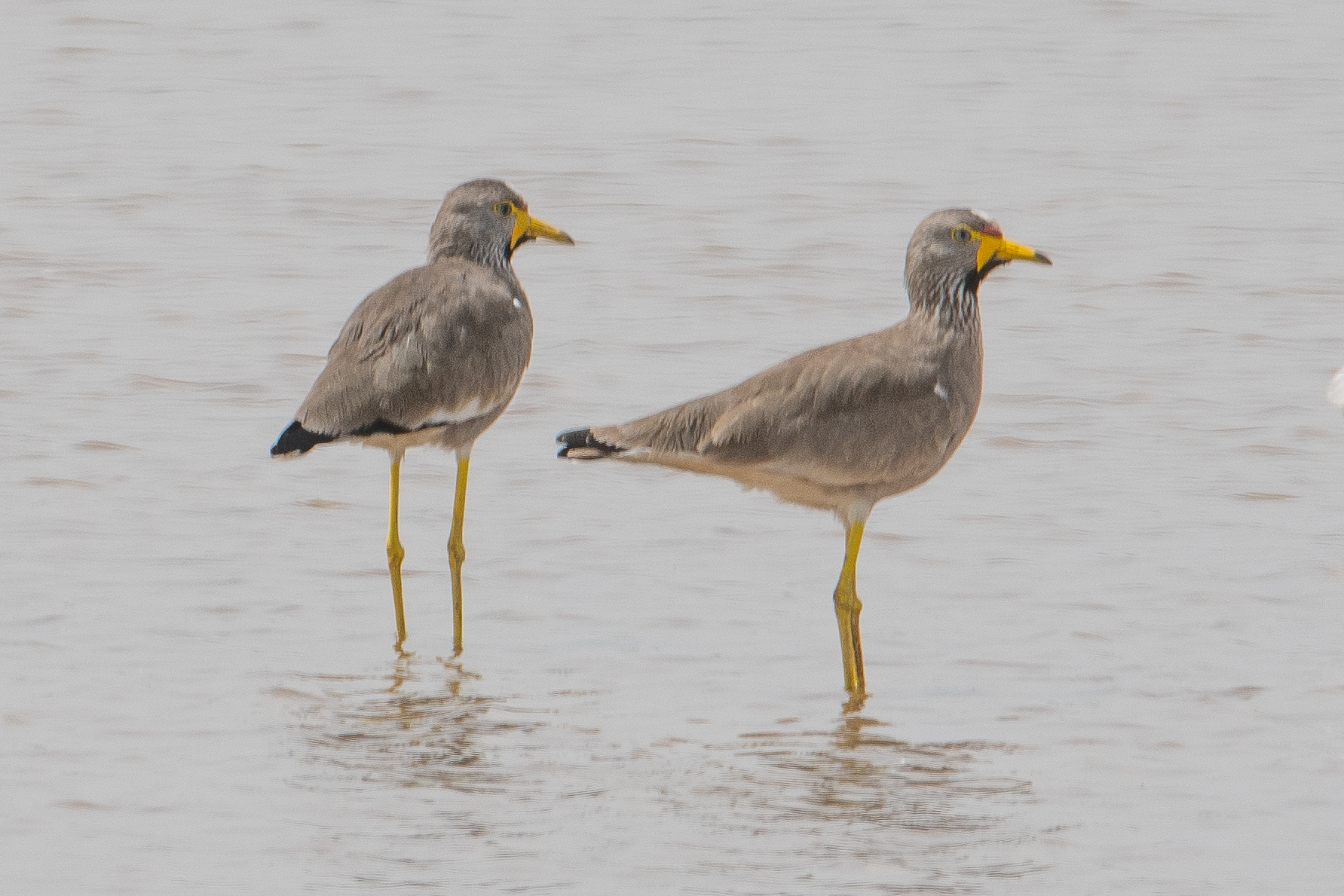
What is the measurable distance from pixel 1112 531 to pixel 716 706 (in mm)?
2564

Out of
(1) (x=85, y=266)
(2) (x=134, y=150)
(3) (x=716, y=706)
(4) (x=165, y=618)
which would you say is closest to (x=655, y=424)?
(3) (x=716, y=706)

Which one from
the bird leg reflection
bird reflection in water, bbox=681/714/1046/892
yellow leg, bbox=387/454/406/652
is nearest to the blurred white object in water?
the bird leg reflection

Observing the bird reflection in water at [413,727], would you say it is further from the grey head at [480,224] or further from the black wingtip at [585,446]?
the grey head at [480,224]

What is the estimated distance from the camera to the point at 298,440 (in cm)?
766

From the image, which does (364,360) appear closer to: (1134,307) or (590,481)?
(590,481)

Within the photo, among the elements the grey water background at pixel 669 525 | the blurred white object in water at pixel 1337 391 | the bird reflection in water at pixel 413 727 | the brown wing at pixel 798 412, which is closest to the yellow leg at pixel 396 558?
the grey water background at pixel 669 525

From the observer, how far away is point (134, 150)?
16.9m

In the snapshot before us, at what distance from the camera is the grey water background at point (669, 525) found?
19.6 ft

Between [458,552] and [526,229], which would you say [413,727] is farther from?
[526,229]

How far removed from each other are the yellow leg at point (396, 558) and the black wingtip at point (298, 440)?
45 cm

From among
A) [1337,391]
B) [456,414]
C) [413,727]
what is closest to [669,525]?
[456,414]

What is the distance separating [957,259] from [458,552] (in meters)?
1.99

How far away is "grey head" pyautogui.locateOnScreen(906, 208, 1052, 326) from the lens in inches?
300

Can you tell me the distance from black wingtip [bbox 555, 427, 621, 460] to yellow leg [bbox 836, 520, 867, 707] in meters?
0.84
